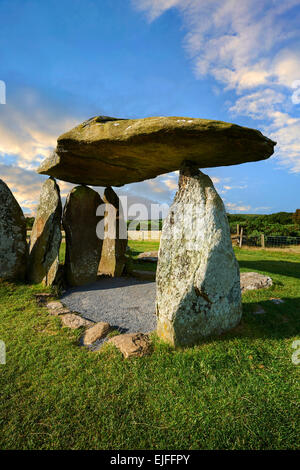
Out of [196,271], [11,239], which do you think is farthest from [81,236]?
[196,271]

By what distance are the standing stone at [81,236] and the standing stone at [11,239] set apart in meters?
1.25

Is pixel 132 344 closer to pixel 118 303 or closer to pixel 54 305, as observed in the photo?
pixel 118 303

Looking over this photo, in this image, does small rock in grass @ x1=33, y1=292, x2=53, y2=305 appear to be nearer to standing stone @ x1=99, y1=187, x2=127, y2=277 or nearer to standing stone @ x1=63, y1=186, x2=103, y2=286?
standing stone @ x1=63, y1=186, x2=103, y2=286

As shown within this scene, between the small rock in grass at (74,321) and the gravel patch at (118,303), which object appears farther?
the gravel patch at (118,303)

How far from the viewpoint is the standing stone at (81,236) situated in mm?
7762

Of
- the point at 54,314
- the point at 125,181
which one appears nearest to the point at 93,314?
the point at 54,314

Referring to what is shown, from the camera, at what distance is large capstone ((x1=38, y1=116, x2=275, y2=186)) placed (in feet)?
12.2

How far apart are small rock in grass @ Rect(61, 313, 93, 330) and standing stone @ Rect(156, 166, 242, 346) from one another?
1.66 meters

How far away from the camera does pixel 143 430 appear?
8.34 ft

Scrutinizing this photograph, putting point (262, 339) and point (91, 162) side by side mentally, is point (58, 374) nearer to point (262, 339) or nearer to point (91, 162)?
point (262, 339)

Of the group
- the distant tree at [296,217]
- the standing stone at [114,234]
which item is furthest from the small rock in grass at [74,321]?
the distant tree at [296,217]

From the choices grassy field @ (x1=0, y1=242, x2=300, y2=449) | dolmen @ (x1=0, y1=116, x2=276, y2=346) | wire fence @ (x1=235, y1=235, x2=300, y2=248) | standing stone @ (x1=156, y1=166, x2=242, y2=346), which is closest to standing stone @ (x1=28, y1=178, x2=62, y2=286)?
dolmen @ (x1=0, y1=116, x2=276, y2=346)

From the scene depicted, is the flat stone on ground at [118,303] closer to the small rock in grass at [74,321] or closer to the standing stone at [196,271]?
the small rock in grass at [74,321]

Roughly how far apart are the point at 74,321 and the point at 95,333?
79cm
